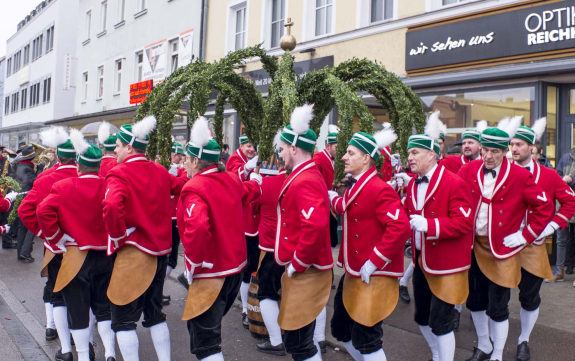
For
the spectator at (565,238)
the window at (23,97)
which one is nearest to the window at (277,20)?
the spectator at (565,238)

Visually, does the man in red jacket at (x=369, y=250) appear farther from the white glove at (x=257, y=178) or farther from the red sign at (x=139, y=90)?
the red sign at (x=139, y=90)

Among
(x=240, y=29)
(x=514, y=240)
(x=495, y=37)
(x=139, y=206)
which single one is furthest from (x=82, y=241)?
(x=240, y=29)

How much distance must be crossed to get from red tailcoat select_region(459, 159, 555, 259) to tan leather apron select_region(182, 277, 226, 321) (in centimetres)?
236

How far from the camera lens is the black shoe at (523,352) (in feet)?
15.2

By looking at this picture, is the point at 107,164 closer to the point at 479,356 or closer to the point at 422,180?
the point at 422,180

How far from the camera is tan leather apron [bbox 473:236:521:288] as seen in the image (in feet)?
14.4

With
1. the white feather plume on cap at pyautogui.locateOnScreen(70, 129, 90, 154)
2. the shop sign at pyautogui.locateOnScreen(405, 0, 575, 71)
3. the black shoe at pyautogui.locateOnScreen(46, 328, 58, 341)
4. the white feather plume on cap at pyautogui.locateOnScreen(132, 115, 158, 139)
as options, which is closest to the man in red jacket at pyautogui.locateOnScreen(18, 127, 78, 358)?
the black shoe at pyautogui.locateOnScreen(46, 328, 58, 341)

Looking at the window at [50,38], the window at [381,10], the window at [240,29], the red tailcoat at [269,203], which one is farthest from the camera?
the window at [50,38]

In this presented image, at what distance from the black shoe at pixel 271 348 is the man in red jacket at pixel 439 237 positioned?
141 centimetres

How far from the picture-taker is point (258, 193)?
4.64 meters

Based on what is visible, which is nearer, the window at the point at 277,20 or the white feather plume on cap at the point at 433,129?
the white feather plume on cap at the point at 433,129

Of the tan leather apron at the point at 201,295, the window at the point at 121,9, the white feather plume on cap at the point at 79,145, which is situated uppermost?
the window at the point at 121,9

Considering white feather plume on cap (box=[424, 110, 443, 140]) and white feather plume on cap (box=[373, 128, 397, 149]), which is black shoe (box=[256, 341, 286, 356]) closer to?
white feather plume on cap (box=[373, 128, 397, 149])

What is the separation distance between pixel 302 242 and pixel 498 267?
2.00m
